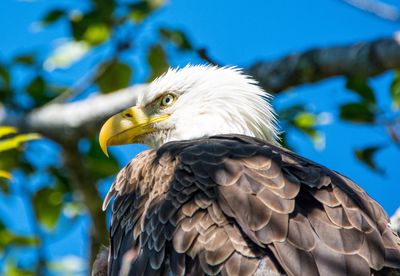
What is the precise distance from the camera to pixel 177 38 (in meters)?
8.64

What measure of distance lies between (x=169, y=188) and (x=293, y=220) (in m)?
0.77

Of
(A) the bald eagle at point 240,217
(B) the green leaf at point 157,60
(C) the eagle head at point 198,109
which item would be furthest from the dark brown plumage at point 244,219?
(B) the green leaf at point 157,60

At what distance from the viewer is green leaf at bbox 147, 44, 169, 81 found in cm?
870

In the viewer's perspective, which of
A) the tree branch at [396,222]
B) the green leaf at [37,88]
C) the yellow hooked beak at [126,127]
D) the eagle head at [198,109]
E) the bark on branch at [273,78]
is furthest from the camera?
the green leaf at [37,88]

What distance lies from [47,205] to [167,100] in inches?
77.4

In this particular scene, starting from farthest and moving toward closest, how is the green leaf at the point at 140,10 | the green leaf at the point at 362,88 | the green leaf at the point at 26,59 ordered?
the green leaf at the point at 26,59 < the green leaf at the point at 140,10 < the green leaf at the point at 362,88

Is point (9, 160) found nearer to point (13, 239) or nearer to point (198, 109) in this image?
point (13, 239)

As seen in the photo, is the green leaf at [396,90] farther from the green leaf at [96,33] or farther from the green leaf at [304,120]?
the green leaf at [96,33]

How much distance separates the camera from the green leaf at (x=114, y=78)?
29.6ft

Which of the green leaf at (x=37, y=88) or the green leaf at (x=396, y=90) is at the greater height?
the green leaf at (x=396, y=90)

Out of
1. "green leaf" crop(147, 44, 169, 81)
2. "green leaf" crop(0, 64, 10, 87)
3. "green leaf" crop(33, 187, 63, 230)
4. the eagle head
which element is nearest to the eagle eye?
the eagle head

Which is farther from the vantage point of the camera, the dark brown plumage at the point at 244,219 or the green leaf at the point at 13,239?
the green leaf at the point at 13,239

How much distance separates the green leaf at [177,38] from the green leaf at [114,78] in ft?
1.54

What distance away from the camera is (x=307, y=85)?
8344 millimetres
